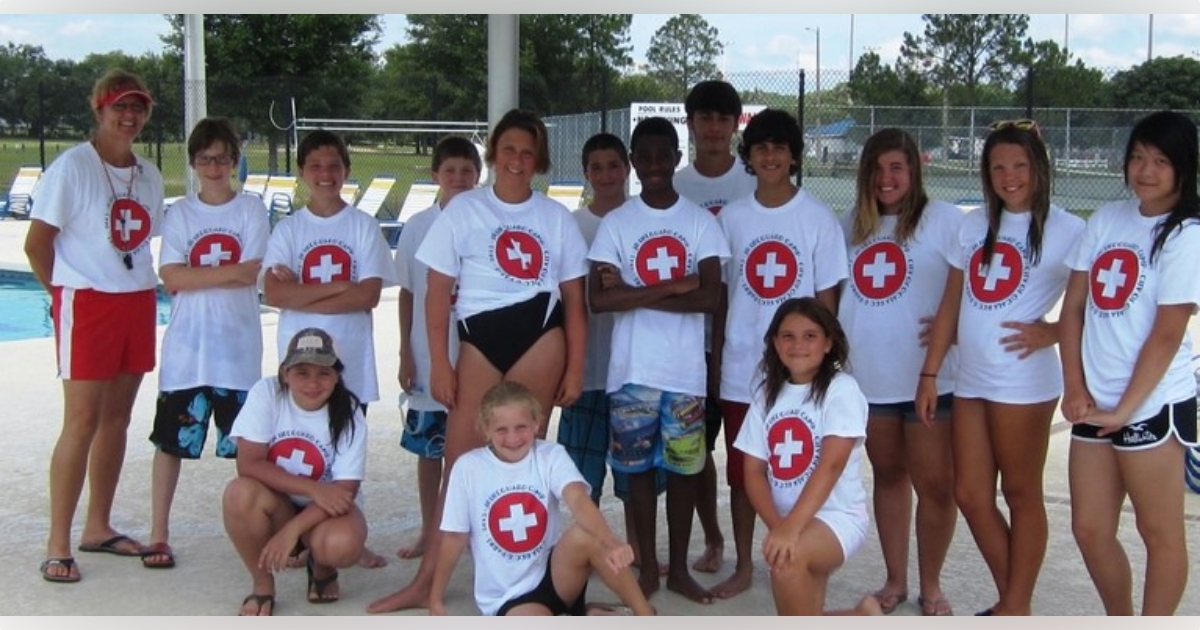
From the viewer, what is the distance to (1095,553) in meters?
3.78

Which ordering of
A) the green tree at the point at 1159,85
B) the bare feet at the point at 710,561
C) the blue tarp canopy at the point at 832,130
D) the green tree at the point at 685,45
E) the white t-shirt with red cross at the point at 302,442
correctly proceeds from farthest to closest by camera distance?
the green tree at the point at 685,45 → the green tree at the point at 1159,85 → the blue tarp canopy at the point at 832,130 → the bare feet at the point at 710,561 → the white t-shirt with red cross at the point at 302,442

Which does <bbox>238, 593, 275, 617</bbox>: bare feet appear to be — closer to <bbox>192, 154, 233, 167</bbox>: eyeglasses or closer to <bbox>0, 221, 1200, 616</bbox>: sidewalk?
<bbox>0, 221, 1200, 616</bbox>: sidewalk

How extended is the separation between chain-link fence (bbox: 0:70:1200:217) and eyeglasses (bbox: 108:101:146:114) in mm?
9234

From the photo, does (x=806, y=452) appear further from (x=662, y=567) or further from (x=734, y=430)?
(x=662, y=567)

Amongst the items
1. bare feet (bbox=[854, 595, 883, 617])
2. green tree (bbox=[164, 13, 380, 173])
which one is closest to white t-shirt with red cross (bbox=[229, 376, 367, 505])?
bare feet (bbox=[854, 595, 883, 617])

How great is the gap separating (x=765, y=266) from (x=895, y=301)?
1.44 ft

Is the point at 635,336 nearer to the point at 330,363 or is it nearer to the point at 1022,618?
the point at 330,363

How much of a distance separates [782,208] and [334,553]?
1864 millimetres

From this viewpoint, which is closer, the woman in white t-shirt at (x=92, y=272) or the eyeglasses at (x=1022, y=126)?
the eyeglasses at (x=1022, y=126)

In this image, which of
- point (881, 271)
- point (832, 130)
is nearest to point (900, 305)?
point (881, 271)

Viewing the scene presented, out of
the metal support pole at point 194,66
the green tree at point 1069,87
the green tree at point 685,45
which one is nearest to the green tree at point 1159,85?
the green tree at point 1069,87

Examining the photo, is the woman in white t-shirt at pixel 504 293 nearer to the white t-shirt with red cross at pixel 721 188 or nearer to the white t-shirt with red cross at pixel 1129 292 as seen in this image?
the white t-shirt with red cross at pixel 721 188

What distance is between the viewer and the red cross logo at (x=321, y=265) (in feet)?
15.0

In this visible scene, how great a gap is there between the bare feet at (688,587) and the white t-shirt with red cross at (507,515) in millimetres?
689
